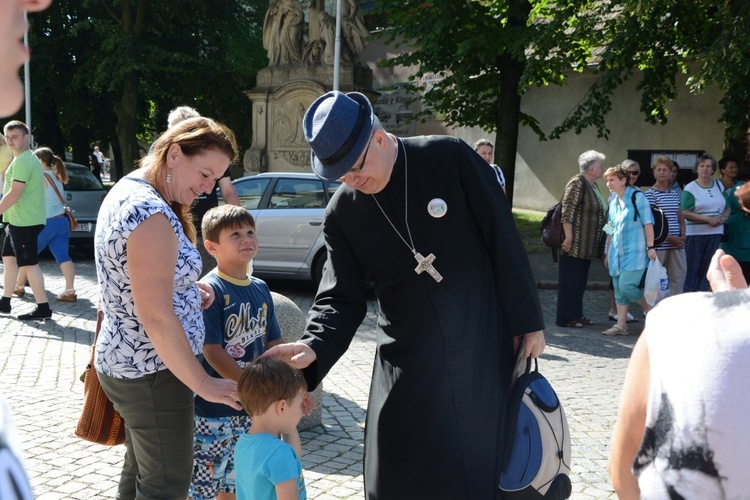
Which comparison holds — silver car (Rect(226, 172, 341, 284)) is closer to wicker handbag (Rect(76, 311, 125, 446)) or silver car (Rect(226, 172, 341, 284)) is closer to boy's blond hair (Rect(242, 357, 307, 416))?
wicker handbag (Rect(76, 311, 125, 446))

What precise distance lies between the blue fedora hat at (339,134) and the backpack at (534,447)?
3.28 feet

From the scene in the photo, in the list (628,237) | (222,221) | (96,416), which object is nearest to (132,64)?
(628,237)

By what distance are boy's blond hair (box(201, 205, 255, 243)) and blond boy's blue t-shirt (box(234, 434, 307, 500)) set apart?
1236 mm

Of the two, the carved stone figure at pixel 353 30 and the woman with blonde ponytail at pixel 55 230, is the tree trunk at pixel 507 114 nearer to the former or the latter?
the carved stone figure at pixel 353 30

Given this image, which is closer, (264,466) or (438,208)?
(264,466)

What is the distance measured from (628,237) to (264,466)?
7.01 metres

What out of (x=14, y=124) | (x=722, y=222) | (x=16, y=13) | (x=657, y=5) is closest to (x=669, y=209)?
(x=722, y=222)

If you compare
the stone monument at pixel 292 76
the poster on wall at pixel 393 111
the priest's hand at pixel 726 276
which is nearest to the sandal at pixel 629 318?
the priest's hand at pixel 726 276

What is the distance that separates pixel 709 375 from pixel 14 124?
8089 millimetres

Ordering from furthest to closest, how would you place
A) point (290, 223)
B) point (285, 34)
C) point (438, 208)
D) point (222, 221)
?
point (285, 34) → point (290, 223) → point (222, 221) → point (438, 208)

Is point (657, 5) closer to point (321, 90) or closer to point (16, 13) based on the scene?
point (321, 90)

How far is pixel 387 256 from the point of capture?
10.3 ft

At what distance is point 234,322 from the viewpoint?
12.4ft

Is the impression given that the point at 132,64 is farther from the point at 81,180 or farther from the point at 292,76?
the point at 81,180
